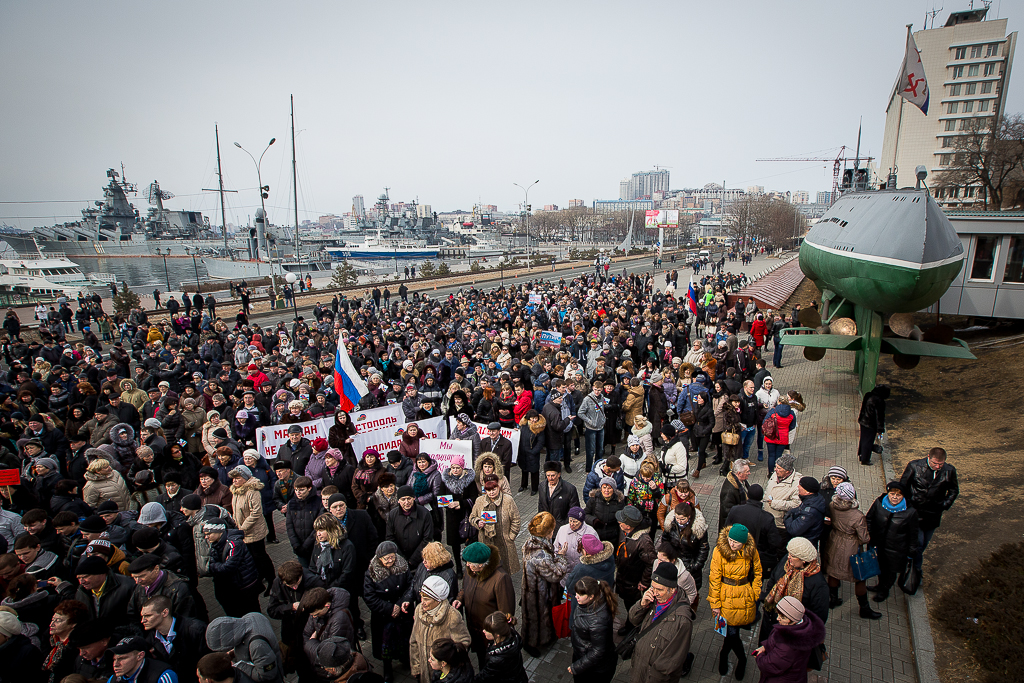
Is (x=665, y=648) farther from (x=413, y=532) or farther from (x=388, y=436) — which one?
(x=388, y=436)

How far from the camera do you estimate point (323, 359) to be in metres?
14.7

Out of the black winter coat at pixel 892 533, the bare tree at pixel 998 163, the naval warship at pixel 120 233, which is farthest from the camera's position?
the naval warship at pixel 120 233

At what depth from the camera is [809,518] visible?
17.2ft

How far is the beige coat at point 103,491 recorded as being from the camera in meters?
5.92

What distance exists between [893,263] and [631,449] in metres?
7.73

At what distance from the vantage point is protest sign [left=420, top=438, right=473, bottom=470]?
25.1ft

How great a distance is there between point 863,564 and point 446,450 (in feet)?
17.6

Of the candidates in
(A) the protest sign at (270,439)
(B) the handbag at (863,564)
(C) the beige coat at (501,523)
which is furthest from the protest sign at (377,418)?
(B) the handbag at (863,564)

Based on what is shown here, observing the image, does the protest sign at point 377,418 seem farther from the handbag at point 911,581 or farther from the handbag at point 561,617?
the handbag at point 911,581

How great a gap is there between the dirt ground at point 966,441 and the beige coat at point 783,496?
184cm

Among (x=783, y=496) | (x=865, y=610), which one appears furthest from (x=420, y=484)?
(x=865, y=610)

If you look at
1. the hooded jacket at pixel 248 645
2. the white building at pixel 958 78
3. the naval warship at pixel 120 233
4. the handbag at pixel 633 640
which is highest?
the white building at pixel 958 78

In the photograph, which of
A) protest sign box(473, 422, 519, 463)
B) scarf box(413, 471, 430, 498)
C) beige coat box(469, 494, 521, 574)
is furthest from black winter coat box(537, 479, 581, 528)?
protest sign box(473, 422, 519, 463)

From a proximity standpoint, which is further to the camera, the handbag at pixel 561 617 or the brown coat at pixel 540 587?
the handbag at pixel 561 617
